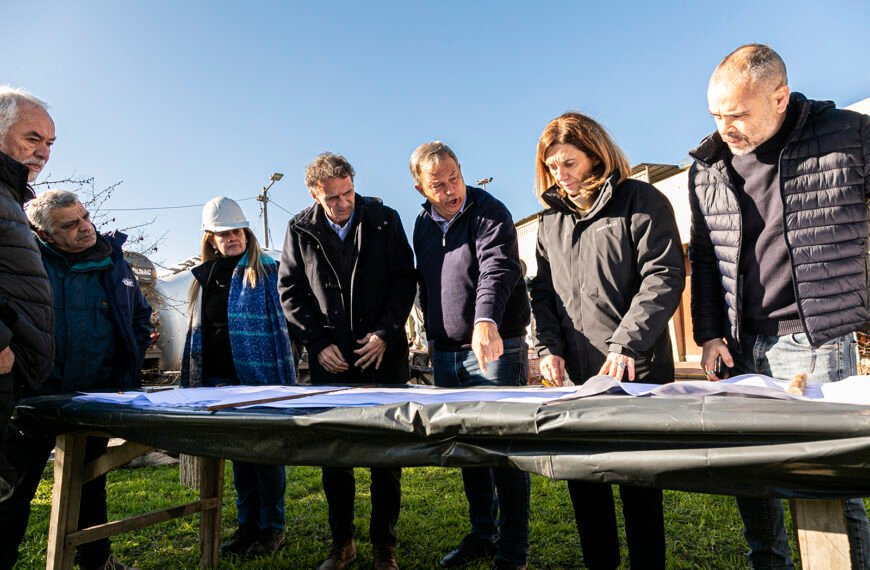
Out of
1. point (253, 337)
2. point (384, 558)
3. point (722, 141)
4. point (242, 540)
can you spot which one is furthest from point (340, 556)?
point (722, 141)

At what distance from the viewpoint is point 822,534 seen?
1193 mm

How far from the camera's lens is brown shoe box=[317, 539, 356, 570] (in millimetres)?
2541

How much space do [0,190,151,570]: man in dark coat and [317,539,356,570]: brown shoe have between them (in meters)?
0.98

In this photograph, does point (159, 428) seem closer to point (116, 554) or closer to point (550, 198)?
point (550, 198)

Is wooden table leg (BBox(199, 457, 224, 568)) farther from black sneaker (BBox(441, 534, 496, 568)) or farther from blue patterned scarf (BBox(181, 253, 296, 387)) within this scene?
black sneaker (BBox(441, 534, 496, 568))

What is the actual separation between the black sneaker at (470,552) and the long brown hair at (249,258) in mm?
1631

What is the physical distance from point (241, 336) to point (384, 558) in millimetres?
1311

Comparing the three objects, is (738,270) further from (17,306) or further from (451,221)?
(17,306)

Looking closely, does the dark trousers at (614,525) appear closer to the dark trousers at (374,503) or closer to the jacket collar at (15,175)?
the dark trousers at (374,503)

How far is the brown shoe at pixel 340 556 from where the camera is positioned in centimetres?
254

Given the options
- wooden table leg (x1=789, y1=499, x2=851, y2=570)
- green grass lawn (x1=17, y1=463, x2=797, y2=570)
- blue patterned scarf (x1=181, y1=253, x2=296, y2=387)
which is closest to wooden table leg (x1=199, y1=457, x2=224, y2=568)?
green grass lawn (x1=17, y1=463, x2=797, y2=570)

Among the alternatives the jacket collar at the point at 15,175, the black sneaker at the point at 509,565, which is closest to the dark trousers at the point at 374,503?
the black sneaker at the point at 509,565

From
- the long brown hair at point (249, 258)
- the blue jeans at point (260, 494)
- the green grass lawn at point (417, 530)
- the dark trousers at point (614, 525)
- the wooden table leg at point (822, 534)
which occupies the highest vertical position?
the long brown hair at point (249, 258)

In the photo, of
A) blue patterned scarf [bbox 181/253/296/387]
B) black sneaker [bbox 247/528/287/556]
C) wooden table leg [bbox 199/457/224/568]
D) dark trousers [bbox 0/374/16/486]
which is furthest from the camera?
blue patterned scarf [bbox 181/253/296/387]
